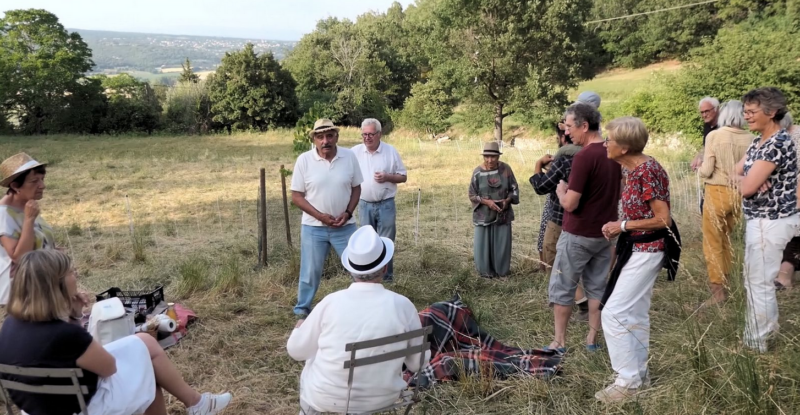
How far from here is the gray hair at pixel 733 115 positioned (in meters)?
4.16

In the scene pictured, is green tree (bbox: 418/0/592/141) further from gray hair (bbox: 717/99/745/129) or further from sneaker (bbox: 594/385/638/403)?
sneaker (bbox: 594/385/638/403)

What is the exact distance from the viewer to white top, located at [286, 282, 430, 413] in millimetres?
2266

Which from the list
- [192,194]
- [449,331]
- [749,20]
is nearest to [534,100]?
[749,20]

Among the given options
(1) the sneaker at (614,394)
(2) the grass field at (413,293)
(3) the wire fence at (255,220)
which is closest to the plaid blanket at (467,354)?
(2) the grass field at (413,293)

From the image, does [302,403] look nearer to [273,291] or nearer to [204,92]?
[273,291]

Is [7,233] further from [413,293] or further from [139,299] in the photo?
[413,293]

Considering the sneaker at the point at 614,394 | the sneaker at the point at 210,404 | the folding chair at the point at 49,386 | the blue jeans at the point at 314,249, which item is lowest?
the sneaker at the point at 210,404

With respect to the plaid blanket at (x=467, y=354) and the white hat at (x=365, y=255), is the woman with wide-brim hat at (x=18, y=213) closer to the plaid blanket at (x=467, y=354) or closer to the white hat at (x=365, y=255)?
the white hat at (x=365, y=255)

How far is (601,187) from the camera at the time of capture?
11.2ft

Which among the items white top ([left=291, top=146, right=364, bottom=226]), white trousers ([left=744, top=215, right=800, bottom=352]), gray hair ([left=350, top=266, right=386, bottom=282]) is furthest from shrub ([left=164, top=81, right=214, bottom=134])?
white trousers ([left=744, top=215, right=800, bottom=352])

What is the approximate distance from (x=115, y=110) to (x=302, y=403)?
34387 mm

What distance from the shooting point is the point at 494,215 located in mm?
5605

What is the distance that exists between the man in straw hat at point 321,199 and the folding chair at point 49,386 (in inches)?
91.9

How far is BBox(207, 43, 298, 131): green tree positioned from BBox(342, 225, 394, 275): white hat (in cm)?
2898
